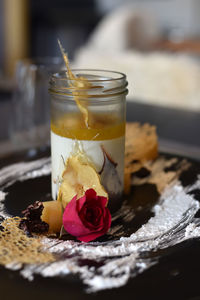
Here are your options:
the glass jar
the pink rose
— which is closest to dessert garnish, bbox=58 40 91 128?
the glass jar

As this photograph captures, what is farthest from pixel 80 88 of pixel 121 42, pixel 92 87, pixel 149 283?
pixel 121 42

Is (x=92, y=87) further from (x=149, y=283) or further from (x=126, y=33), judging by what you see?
(x=126, y=33)

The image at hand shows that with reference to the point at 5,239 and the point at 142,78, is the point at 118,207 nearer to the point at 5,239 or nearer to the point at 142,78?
the point at 5,239

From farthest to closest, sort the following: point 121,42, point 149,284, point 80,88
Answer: point 121,42 → point 80,88 → point 149,284

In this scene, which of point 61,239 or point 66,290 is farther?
point 61,239

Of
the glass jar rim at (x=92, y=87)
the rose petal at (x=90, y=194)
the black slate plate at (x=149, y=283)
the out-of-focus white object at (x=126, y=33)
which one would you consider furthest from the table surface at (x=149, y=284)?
the out-of-focus white object at (x=126, y=33)

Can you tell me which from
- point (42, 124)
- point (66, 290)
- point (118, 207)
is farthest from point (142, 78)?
point (66, 290)
